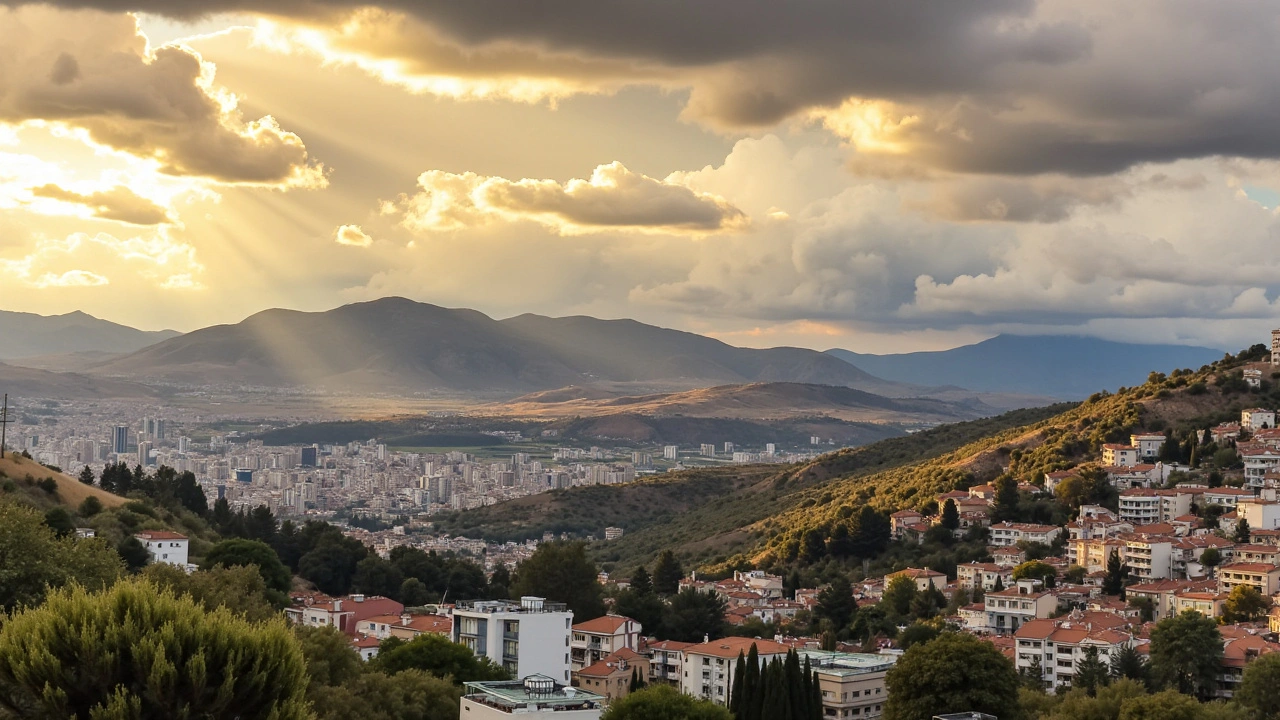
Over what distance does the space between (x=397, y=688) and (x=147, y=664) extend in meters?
13.9

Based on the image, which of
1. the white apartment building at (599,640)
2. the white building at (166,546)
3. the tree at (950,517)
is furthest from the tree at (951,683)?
the tree at (950,517)

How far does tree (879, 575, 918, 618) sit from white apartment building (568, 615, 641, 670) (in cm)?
1231

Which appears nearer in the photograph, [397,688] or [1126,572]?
→ [397,688]

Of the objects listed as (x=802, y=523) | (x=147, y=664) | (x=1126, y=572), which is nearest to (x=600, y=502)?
(x=802, y=523)

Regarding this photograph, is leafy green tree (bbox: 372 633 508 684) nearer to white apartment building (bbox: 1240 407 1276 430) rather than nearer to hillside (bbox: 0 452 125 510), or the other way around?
hillside (bbox: 0 452 125 510)

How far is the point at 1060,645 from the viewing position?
45719mm

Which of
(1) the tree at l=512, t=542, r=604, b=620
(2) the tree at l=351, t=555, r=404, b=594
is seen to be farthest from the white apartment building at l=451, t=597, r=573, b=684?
(2) the tree at l=351, t=555, r=404, b=594

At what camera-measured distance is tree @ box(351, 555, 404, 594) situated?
5616cm

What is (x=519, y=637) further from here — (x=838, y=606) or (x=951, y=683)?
(x=838, y=606)

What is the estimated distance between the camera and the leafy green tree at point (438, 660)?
119 feet

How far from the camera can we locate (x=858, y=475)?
308 feet

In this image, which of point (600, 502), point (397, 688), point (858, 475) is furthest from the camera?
point (600, 502)

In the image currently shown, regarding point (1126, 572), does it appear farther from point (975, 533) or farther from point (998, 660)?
point (998, 660)

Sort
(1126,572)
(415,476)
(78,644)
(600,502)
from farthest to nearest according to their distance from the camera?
1. (415,476)
2. (600,502)
3. (1126,572)
4. (78,644)
